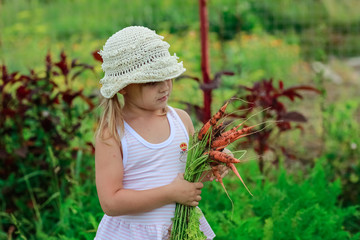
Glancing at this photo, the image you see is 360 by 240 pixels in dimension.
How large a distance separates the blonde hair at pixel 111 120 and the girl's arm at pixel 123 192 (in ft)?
0.10

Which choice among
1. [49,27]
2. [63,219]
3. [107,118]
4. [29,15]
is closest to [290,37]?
[49,27]

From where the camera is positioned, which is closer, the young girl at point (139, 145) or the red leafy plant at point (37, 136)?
the young girl at point (139, 145)

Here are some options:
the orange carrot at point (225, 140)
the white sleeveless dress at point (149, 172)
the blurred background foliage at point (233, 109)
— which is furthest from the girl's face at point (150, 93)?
the blurred background foliage at point (233, 109)

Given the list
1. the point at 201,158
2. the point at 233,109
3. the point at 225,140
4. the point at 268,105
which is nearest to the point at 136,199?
the point at 201,158

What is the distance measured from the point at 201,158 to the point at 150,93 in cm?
32

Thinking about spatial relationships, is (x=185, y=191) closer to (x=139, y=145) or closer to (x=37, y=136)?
(x=139, y=145)

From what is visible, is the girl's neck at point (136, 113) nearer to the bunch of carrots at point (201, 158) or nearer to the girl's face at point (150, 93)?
the girl's face at point (150, 93)

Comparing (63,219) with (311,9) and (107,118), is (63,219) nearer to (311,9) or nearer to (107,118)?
(107,118)

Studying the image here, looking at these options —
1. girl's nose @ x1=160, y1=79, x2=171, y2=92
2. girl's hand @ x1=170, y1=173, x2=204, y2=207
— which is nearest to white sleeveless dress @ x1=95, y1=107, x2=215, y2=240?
girl's hand @ x1=170, y1=173, x2=204, y2=207

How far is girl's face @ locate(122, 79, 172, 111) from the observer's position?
5.82ft

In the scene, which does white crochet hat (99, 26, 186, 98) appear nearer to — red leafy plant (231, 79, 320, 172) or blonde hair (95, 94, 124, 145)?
blonde hair (95, 94, 124, 145)

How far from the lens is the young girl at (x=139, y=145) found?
1.74 metres

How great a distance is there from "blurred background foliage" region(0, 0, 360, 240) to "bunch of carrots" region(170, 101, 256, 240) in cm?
67

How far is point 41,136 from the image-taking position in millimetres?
3076
